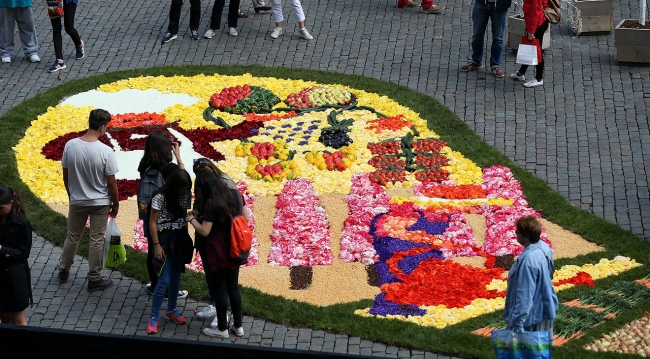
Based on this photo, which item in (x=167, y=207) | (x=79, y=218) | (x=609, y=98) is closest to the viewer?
(x=167, y=207)

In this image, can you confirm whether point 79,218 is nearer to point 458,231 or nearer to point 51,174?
point 51,174

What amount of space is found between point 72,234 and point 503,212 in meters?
4.98

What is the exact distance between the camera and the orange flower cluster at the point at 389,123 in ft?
46.2

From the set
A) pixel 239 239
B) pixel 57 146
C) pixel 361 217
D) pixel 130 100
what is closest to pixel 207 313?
pixel 239 239

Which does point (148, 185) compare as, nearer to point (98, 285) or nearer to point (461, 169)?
point (98, 285)

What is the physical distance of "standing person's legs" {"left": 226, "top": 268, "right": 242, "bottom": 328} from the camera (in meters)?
9.12

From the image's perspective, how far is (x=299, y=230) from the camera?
1141 centimetres

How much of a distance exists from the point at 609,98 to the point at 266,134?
5293mm

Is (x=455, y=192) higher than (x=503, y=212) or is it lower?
lower

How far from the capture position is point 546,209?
11930 millimetres

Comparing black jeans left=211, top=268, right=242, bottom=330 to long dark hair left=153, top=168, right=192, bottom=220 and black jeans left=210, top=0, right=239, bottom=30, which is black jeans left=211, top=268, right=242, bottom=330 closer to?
long dark hair left=153, top=168, right=192, bottom=220

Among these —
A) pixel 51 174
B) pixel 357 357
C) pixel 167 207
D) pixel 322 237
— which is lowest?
pixel 51 174

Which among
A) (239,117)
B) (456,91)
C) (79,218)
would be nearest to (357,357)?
(79,218)

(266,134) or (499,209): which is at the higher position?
(499,209)
